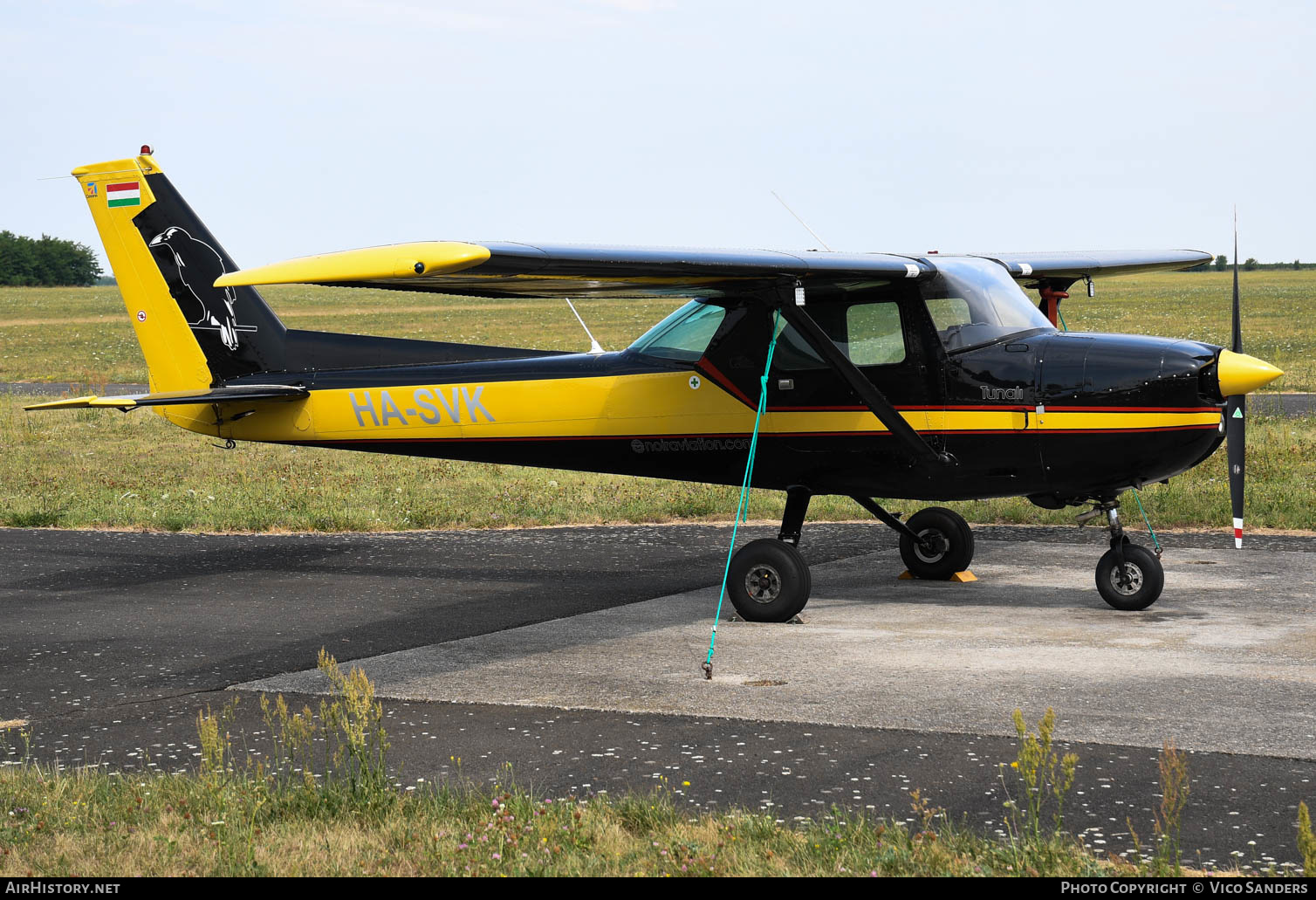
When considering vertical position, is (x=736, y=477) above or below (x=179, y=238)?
below

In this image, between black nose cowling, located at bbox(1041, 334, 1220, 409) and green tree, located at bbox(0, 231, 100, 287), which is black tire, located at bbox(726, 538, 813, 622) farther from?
green tree, located at bbox(0, 231, 100, 287)

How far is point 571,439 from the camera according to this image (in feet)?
39.3

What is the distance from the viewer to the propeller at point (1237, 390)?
388 inches

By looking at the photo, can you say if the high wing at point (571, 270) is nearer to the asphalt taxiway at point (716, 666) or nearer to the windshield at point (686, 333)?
the windshield at point (686, 333)

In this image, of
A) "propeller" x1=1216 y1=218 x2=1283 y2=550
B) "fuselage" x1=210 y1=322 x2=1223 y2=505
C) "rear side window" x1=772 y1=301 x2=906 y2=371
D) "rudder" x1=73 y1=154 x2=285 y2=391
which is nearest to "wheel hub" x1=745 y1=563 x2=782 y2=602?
"fuselage" x1=210 y1=322 x2=1223 y2=505

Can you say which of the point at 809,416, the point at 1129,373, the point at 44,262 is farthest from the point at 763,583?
the point at 44,262

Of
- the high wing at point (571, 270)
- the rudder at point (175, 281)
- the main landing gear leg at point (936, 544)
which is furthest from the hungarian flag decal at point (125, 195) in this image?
the main landing gear leg at point (936, 544)

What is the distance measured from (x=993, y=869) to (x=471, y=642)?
18.0ft

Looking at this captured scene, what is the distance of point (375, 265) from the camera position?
7.85 meters

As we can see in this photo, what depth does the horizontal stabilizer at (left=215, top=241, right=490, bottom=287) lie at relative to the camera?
7801 mm

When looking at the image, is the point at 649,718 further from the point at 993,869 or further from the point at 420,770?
the point at 993,869

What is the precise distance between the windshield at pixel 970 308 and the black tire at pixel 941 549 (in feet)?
7.02

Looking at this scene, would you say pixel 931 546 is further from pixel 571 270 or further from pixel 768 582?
pixel 571 270
